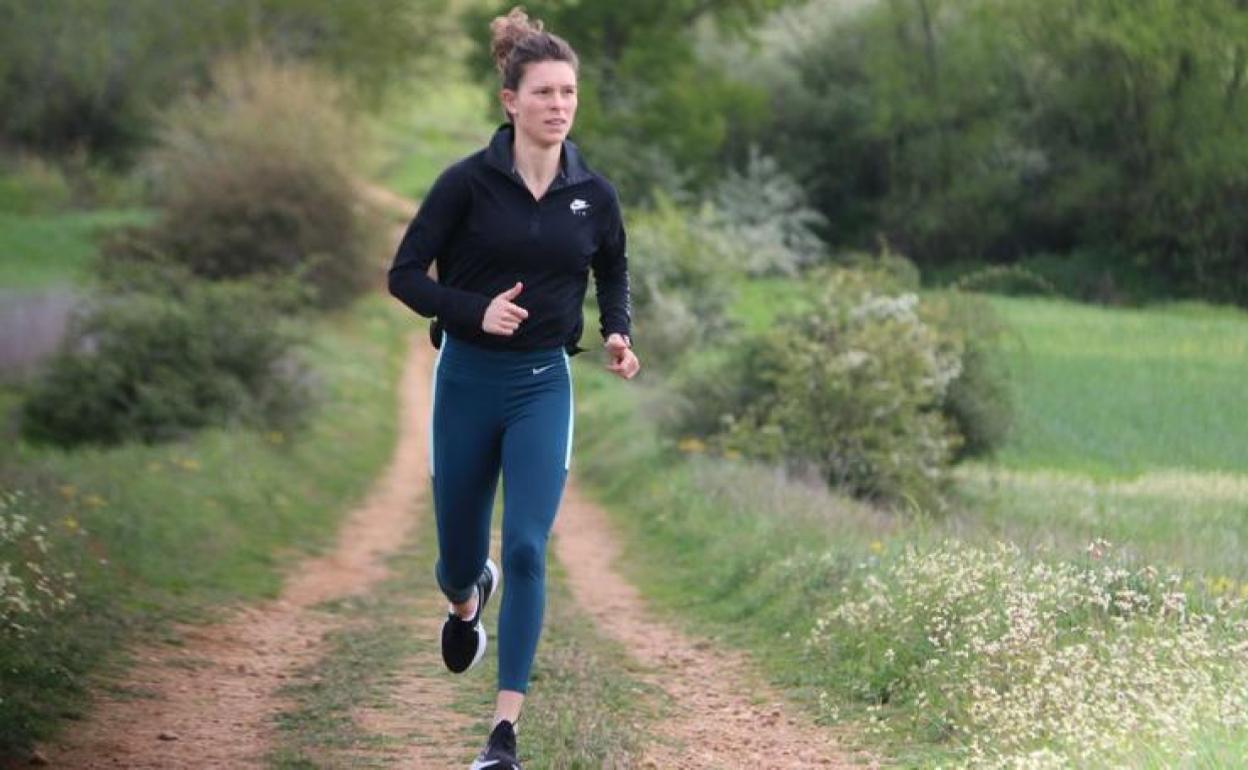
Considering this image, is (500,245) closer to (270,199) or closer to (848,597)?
(848,597)

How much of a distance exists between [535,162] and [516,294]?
0.57 meters

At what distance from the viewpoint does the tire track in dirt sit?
7.67 m

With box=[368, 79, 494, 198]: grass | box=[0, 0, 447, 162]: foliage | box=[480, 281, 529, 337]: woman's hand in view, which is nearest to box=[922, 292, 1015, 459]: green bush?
box=[480, 281, 529, 337]: woman's hand

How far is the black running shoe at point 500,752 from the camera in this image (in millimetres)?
6594

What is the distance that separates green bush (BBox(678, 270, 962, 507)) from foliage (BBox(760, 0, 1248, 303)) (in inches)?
47.9

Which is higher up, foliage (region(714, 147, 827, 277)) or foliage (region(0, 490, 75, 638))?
foliage (region(714, 147, 827, 277))

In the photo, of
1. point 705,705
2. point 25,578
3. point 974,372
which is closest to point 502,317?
point 705,705

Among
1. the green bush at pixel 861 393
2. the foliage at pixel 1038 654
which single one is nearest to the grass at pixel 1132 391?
the green bush at pixel 861 393

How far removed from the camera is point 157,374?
63.2ft

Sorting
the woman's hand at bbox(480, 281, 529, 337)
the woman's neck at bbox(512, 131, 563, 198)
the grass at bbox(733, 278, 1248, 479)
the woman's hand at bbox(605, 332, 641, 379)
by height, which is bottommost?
the grass at bbox(733, 278, 1248, 479)

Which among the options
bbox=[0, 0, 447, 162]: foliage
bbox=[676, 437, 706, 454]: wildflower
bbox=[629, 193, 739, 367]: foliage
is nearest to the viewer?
bbox=[676, 437, 706, 454]: wildflower

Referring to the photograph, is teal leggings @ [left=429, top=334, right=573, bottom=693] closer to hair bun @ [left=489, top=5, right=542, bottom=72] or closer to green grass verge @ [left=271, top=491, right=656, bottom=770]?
green grass verge @ [left=271, top=491, right=656, bottom=770]

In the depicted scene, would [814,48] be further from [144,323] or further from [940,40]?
[144,323]

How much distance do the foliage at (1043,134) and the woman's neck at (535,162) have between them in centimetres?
678
